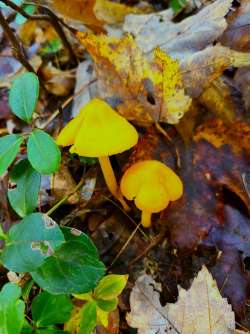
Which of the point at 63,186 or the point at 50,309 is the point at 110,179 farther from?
the point at 50,309

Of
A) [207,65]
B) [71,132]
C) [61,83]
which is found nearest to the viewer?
[71,132]

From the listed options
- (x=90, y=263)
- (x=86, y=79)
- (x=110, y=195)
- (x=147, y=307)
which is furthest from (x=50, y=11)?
(x=147, y=307)

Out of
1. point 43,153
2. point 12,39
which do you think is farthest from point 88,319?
point 12,39

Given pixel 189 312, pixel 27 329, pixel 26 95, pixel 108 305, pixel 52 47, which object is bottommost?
pixel 189 312

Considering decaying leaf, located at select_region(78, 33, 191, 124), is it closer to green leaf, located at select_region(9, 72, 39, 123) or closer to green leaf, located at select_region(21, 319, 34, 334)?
green leaf, located at select_region(9, 72, 39, 123)

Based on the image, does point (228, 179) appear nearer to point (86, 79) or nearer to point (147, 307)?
point (147, 307)

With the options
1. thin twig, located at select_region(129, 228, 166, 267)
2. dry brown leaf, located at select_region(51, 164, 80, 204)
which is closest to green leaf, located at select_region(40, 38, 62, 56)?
dry brown leaf, located at select_region(51, 164, 80, 204)
